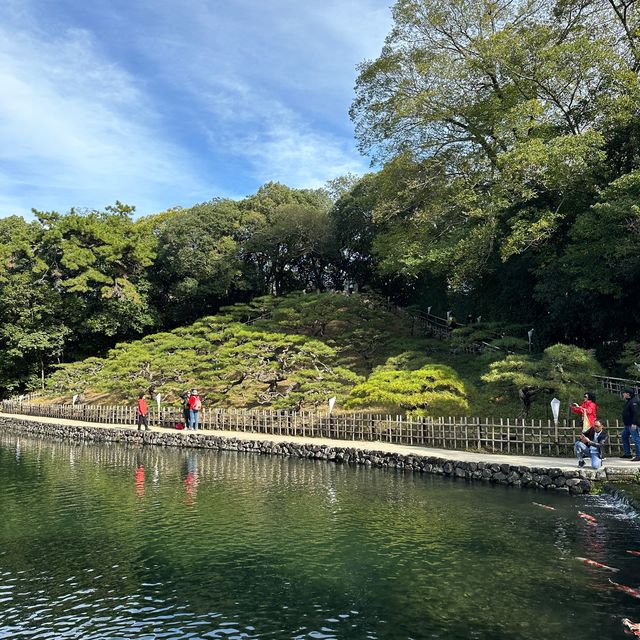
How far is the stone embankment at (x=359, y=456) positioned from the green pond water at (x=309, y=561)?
0.62 metres

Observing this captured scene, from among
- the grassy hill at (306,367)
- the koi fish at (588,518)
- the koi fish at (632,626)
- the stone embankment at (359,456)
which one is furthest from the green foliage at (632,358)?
the koi fish at (632,626)

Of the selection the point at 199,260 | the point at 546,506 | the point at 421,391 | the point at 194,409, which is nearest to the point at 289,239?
the point at 199,260

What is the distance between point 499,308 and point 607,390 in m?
10.2

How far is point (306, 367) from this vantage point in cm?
2714

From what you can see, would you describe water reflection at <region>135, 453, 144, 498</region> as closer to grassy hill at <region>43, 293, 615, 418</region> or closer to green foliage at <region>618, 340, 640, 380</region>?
grassy hill at <region>43, 293, 615, 418</region>

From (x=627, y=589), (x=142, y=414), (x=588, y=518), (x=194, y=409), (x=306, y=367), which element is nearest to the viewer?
(x=627, y=589)

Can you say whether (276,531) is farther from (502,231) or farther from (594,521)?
(502,231)

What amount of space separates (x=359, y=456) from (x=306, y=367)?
12.3 metres

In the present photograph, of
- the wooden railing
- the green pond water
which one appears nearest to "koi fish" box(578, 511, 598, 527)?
the green pond water

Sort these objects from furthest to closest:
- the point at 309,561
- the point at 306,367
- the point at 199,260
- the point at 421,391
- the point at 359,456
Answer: the point at 199,260 → the point at 306,367 → the point at 421,391 → the point at 359,456 → the point at 309,561

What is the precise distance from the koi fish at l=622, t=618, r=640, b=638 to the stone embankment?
6218mm

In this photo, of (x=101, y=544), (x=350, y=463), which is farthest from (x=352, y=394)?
(x=101, y=544)

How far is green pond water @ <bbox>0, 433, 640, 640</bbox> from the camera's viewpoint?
5.53 metres

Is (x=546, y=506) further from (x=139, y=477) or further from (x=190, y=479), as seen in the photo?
(x=139, y=477)
